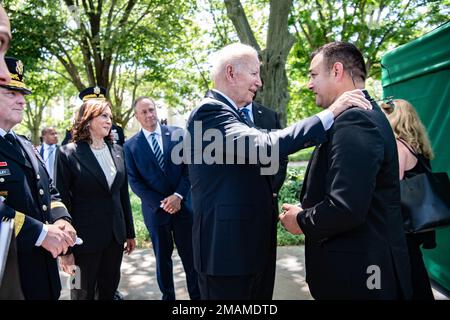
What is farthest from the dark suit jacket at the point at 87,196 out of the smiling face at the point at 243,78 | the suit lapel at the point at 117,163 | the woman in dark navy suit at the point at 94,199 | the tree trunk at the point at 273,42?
the tree trunk at the point at 273,42

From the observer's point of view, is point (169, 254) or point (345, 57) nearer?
point (345, 57)

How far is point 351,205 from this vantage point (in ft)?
6.51

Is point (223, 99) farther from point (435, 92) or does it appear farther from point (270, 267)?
point (435, 92)

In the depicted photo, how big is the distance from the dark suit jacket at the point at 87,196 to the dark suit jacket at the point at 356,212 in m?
1.91

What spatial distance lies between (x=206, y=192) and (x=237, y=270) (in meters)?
0.51

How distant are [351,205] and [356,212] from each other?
1.9 inches

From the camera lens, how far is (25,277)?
7.45 ft

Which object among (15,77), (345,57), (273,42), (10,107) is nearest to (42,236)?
(10,107)

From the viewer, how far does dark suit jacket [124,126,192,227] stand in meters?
4.15

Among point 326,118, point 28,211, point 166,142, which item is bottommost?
point 28,211

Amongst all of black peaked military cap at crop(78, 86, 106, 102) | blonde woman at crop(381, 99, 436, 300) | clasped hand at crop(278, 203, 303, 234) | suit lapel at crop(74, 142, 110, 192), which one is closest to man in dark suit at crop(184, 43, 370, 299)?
clasped hand at crop(278, 203, 303, 234)

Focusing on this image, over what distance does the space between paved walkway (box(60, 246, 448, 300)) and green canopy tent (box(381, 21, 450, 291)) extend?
44cm

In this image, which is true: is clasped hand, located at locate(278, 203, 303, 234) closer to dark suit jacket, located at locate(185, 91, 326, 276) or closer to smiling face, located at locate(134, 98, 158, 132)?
dark suit jacket, located at locate(185, 91, 326, 276)

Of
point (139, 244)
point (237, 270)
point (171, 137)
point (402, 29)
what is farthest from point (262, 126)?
point (402, 29)
